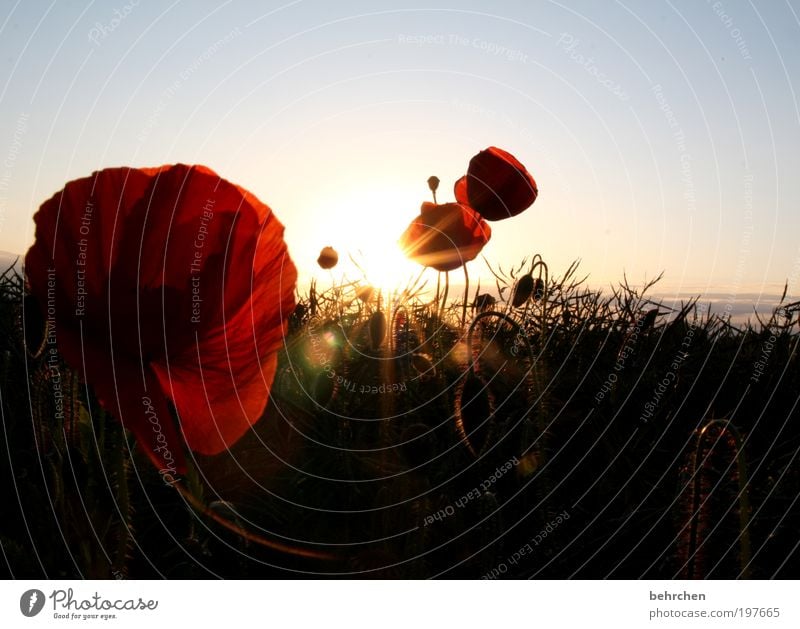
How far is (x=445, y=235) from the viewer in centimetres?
156

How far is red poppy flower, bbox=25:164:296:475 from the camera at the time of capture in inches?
37.7

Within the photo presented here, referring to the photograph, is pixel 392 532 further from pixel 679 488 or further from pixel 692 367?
pixel 692 367

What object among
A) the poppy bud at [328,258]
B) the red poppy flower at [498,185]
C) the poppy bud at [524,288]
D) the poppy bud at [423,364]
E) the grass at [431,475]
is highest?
the red poppy flower at [498,185]

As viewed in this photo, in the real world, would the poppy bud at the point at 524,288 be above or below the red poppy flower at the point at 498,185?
below

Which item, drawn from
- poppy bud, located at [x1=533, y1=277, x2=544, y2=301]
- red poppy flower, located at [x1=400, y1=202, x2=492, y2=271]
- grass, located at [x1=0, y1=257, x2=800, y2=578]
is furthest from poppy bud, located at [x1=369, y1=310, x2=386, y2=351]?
poppy bud, located at [x1=533, y1=277, x2=544, y2=301]

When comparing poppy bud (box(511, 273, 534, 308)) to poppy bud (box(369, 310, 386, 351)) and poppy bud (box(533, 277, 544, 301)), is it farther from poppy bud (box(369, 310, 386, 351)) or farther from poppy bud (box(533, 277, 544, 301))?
poppy bud (box(369, 310, 386, 351))

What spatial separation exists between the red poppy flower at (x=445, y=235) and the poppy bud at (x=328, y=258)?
0.86ft

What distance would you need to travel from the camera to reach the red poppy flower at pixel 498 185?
1468 millimetres

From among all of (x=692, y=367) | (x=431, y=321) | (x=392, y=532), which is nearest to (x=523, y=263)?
(x=431, y=321)

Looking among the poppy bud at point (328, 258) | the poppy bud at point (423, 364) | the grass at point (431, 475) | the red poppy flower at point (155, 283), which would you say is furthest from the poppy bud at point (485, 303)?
the red poppy flower at point (155, 283)

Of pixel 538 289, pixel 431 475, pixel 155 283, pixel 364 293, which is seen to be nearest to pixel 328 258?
pixel 364 293

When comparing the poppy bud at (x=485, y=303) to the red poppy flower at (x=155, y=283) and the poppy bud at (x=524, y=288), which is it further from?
the red poppy flower at (x=155, y=283)
